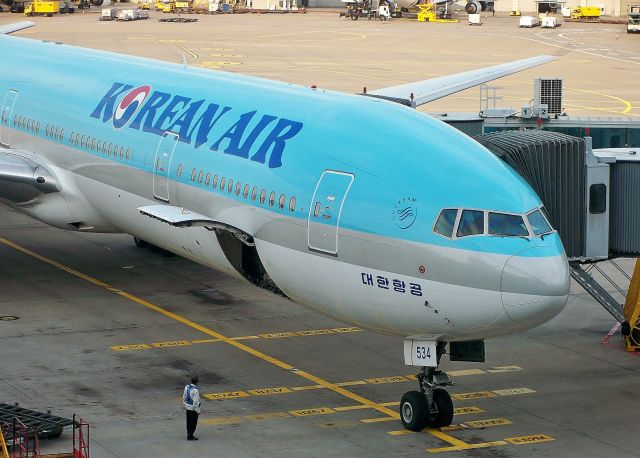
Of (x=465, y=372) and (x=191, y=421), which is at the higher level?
(x=191, y=421)

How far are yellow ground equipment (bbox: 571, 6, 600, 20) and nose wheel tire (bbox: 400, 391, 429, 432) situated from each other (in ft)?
439

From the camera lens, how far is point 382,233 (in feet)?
77.0

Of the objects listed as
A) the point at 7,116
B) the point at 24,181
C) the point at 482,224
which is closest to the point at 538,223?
the point at 482,224

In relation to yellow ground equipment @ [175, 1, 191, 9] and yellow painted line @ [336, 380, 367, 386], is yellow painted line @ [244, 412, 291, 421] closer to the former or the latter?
yellow painted line @ [336, 380, 367, 386]

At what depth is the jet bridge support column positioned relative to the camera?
3108 centimetres

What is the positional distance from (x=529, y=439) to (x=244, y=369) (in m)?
7.33

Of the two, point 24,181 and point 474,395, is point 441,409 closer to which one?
point 474,395

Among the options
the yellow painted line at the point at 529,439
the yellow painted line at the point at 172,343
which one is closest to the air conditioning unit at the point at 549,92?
the yellow painted line at the point at 172,343

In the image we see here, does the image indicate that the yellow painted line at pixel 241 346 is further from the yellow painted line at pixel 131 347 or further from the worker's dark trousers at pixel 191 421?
the worker's dark trousers at pixel 191 421

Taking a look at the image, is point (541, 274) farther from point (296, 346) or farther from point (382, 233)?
point (296, 346)

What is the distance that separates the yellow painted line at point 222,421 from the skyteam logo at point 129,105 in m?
10.1

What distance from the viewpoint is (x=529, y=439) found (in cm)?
2434

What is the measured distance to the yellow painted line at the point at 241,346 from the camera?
2584cm

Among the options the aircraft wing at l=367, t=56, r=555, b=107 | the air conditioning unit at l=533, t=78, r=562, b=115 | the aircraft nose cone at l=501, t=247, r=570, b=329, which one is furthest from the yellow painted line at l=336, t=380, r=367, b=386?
the aircraft wing at l=367, t=56, r=555, b=107
